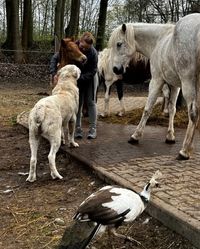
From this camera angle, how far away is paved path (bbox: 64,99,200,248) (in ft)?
13.3

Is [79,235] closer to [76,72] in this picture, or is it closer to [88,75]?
[76,72]

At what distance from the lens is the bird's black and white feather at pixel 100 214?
3.30 m

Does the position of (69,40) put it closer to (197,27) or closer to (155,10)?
(197,27)

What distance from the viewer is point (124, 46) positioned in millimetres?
7617

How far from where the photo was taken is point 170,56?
6.55 meters

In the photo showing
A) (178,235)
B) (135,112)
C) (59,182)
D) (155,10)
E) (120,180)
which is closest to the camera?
(178,235)

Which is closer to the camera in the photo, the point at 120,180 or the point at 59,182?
the point at 120,180

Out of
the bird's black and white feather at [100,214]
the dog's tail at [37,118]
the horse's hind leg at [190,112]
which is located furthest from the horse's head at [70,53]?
the bird's black and white feather at [100,214]

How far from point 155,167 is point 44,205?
1718 millimetres

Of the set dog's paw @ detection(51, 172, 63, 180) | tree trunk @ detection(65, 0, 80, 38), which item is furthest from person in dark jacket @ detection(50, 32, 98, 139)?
tree trunk @ detection(65, 0, 80, 38)

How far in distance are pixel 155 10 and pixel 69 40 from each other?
58.5 feet

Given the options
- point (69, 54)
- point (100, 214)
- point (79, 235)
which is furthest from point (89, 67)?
point (79, 235)

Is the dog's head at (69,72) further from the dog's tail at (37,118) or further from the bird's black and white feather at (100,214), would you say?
the bird's black and white feather at (100,214)

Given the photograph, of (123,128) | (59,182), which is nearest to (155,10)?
(123,128)
